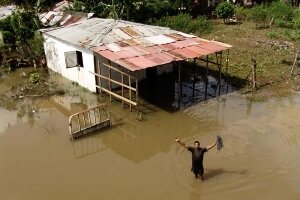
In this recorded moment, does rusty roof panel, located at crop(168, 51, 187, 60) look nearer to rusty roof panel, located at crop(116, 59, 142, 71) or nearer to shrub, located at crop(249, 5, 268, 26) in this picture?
rusty roof panel, located at crop(116, 59, 142, 71)

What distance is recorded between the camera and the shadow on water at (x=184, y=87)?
16.5 m

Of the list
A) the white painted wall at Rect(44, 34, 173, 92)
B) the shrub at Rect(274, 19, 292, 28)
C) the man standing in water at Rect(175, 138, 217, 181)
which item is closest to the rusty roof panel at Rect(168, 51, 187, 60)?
the white painted wall at Rect(44, 34, 173, 92)

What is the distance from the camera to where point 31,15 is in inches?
861

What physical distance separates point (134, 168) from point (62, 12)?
53.7ft

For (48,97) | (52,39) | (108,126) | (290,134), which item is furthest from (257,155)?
(52,39)

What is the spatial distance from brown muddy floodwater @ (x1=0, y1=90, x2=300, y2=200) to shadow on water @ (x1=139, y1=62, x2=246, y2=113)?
2.02ft

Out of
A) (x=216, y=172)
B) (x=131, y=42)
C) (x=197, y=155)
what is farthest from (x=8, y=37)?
(x=197, y=155)

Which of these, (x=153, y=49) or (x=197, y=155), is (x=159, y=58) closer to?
(x=153, y=49)

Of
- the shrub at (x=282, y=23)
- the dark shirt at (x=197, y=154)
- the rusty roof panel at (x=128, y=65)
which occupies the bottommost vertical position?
the dark shirt at (x=197, y=154)

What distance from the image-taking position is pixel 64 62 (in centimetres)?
1927

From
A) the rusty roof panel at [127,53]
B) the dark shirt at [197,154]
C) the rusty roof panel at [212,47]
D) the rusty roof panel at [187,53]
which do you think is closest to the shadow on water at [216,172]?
the dark shirt at [197,154]

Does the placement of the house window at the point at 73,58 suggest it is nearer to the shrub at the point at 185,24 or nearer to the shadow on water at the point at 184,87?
the shadow on water at the point at 184,87

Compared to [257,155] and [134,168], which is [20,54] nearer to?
[134,168]

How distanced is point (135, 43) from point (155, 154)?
588 cm
